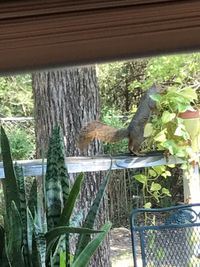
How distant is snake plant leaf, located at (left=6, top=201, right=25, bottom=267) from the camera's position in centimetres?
80

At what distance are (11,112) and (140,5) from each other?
104 inches

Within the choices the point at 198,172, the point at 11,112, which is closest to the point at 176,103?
the point at 198,172

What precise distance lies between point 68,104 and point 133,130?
24 cm

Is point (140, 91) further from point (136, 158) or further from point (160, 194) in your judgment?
point (136, 158)

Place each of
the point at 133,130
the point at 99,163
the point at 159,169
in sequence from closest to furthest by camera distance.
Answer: the point at 99,163
the point at 133,130
the point at 159,169

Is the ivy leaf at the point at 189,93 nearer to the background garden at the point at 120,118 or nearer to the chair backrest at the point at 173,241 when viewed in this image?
the chair backrest at the point at 173,241

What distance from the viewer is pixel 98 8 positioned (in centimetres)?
43

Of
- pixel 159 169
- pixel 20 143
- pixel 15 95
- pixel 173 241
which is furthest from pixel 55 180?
pixel 15 95

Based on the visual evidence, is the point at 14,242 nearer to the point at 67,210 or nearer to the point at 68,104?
the point at 67,210

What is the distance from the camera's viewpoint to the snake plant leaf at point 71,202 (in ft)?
2.67


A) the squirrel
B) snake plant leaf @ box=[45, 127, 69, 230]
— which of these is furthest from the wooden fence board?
snake plant leaf @ box=[45, 127, 69, 230]

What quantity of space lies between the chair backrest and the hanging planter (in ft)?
0.73

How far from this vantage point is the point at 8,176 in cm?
82

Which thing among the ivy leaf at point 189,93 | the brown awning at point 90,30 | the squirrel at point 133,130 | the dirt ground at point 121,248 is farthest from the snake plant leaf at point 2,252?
the dirt ground at point 121,248
